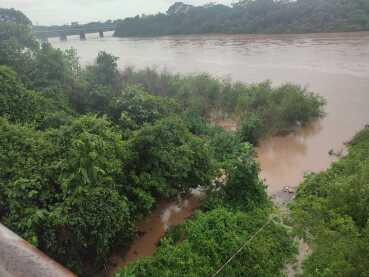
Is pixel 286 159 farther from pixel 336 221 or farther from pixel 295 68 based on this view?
pixel 295 68

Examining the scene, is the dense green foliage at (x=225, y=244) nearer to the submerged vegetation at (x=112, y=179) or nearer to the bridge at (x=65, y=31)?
the submerged vegetation at (x=112, y=179)

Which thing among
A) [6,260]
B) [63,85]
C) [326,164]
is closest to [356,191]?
[326,164]

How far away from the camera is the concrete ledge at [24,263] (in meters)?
1.45

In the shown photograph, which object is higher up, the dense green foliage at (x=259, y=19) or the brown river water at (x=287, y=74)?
the dense green foliage at (x=259, y=19)

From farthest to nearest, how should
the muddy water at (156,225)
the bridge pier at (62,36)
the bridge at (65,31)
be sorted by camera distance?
the bridge pier at (62,36), the bridge at (65,31), the muddy water at (156,225)

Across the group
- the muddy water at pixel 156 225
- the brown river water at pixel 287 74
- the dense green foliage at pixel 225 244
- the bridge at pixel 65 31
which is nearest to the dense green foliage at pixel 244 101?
the brown river water at pixel 287 74

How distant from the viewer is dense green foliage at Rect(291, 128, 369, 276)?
3.66 m

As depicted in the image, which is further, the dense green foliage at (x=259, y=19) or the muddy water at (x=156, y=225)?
the dense green foliage at (x=259, y=19)

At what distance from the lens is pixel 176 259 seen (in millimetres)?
4461

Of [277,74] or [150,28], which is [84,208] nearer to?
[277,74]

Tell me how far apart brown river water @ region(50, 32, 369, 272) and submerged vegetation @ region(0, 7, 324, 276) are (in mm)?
852

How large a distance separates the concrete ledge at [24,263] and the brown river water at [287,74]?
383 centimetres

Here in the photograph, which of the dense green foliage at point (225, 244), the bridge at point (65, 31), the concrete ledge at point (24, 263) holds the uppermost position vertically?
the bridge at point (65, 31)

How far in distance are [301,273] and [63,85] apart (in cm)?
743
